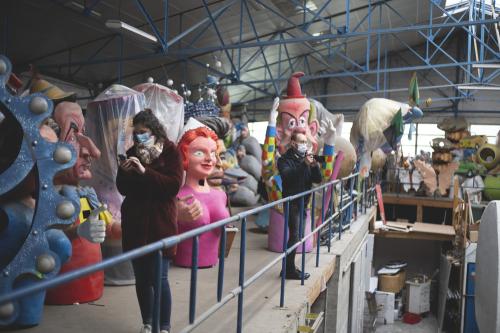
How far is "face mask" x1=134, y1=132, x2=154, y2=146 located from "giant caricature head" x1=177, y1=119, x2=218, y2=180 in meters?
1.63

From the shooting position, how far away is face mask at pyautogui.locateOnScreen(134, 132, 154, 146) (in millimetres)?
3193

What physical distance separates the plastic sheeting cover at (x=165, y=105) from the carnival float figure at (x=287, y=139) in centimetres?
95

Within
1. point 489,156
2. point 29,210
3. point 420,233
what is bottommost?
point 420,233

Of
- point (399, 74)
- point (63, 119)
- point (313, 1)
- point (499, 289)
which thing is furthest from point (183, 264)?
point (399, 74)

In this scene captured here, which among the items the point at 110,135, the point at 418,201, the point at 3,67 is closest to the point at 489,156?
the point at 418,201

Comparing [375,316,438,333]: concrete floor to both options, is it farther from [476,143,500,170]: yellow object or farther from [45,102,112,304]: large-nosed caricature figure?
[45,102,112,304]: large-nosed caricature figure

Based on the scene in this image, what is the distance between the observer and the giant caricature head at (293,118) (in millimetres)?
5859

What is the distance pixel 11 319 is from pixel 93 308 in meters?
0.74

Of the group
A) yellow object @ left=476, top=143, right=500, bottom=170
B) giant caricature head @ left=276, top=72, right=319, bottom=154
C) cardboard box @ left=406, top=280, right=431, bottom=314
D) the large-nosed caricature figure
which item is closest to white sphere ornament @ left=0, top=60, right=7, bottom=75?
the large-nosed caricature figure

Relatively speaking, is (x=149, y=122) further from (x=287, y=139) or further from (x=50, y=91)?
(x=287, y=139)

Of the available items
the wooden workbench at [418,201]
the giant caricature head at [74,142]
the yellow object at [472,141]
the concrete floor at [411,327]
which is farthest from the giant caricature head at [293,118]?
the yellow object at [472,141]

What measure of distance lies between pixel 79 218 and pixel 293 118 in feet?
9.06

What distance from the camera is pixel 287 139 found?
592 centimetres

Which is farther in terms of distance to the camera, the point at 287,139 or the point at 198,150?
the point at 287,139
